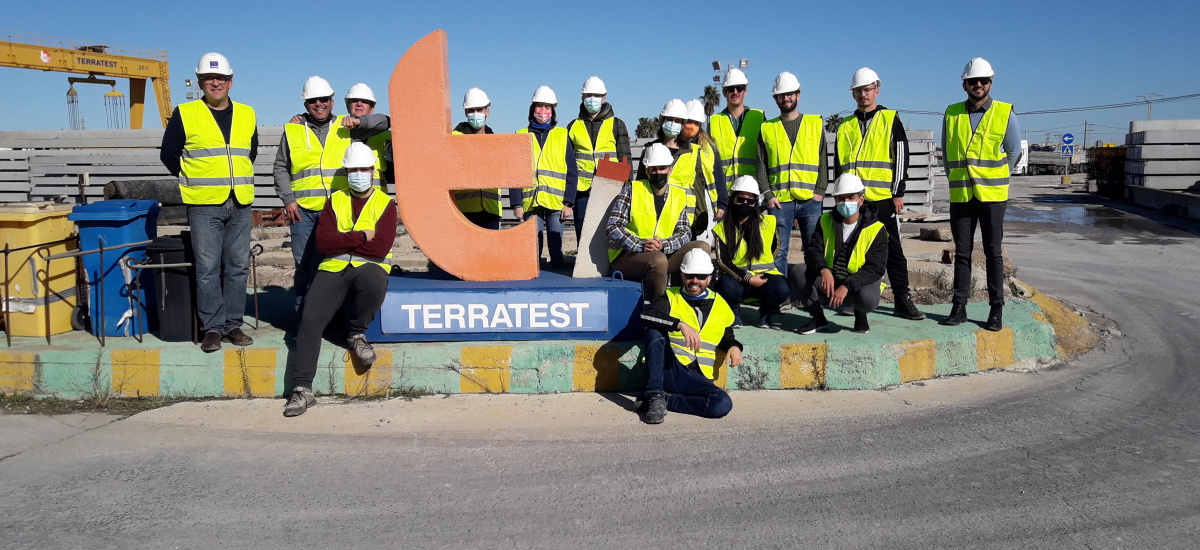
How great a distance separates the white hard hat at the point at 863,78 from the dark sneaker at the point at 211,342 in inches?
220

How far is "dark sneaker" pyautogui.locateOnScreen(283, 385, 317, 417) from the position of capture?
5734mm

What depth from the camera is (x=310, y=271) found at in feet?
23.4

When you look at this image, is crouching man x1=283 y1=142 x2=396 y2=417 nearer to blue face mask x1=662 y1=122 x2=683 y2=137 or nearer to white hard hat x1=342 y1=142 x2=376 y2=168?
white hard hat x1=342 y1=142 x2=376 y2=168

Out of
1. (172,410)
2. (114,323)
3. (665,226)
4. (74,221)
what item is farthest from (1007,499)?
(74,221)

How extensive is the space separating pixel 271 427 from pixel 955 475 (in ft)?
13.9

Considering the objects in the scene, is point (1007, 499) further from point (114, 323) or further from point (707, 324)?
point (114, 323)

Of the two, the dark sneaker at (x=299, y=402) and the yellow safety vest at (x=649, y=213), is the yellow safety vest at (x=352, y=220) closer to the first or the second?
the dark sneaker at (x=299, y=402)

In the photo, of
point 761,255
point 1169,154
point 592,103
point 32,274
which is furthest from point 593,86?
point 1169,154

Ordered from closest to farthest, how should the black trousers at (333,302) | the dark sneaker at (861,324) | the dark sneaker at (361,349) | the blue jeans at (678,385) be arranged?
1. the blue jeans at (678,385)
2. the black trousers at (333,302)
3. the dark sneaker at (361,349)
4. the dark sneaker at (861,324)

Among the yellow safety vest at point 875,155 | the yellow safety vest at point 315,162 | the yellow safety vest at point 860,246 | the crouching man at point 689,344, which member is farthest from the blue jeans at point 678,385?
the yellow safety vest at point 315,162

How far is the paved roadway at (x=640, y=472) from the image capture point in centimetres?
386

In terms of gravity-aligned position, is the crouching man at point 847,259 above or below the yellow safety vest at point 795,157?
below

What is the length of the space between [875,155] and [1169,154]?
71.8ft

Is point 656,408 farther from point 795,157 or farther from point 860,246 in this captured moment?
point 795,157
